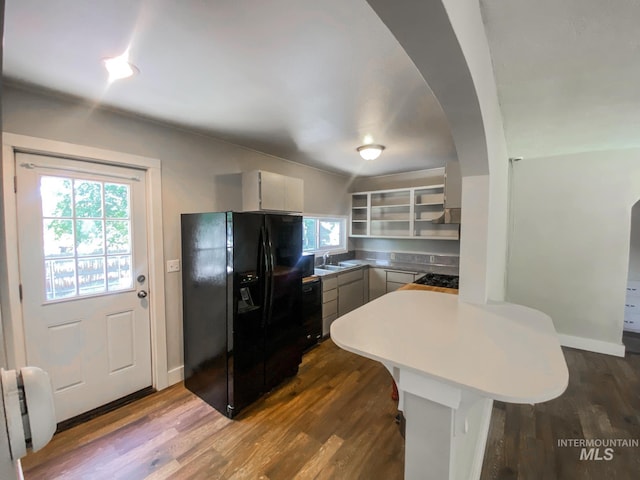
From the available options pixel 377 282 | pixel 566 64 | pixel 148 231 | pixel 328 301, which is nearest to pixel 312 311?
pixel 328 301

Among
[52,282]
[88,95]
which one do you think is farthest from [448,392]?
[88,95]

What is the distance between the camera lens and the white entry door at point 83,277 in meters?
2.01

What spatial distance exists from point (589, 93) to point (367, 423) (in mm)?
2739

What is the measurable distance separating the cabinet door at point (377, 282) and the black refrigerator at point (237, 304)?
6.29 feet

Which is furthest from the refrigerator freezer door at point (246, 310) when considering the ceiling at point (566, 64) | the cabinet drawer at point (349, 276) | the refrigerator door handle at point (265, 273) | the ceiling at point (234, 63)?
the ceiling at point (566, 64)

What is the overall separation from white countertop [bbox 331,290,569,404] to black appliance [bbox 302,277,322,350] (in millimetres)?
1793

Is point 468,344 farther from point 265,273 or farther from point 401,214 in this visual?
point 401,214

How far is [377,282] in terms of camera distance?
4445 mm

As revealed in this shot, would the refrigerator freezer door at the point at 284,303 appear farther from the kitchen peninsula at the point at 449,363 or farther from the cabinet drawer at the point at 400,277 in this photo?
the cabinet drawer at the point at 400,277

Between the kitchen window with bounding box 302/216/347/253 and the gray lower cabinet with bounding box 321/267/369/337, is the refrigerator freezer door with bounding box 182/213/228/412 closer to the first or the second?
the gray lower cabinet with bounding box 321/267/369/337

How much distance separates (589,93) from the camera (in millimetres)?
1893

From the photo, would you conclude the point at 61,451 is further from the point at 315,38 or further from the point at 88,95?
the point at 315,38

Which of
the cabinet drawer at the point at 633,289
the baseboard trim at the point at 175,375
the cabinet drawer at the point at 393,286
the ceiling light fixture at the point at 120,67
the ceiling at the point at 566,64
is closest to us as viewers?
the ceiling at the point at 566,64

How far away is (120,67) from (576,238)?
4.58 metres
